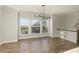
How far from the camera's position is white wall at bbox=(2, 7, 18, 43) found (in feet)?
13.6

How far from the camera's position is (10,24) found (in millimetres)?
4398

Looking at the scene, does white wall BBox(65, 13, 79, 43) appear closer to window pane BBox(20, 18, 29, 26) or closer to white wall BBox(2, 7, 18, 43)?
window pane BBox(20, 18, 29, 26)

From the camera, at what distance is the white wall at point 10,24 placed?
414 cm

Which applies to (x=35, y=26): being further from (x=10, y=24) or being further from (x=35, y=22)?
(x=10, y=24)

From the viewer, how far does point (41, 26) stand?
4.03 m

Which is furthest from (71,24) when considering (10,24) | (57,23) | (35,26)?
(10,24)

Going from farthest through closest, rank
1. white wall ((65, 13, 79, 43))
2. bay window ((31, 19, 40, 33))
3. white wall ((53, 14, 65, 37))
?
bay window ((31, 19, 40, 33)) < white wall ((53, 14, 65, 37)) < white wall ((65, 13, 79, 43))

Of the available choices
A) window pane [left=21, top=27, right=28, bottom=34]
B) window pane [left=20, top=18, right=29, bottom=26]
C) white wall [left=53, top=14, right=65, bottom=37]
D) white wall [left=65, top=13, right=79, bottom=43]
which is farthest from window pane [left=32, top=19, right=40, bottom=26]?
white wall [left=65, top=13, right=79, bottom=43]

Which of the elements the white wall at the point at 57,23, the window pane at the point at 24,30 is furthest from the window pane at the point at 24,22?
the white wall at the point at 57,23

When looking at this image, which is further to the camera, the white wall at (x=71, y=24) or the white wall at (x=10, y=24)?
the white wall at (x=10, y=24)

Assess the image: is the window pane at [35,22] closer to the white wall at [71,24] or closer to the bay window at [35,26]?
the bay window at [35,26]
